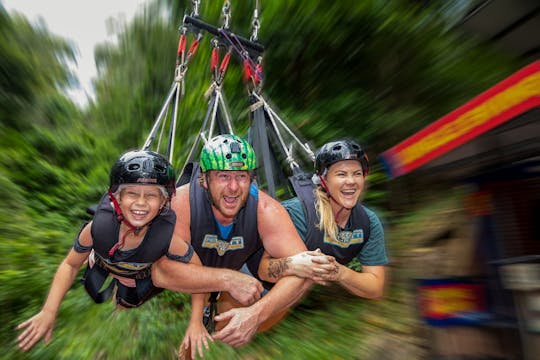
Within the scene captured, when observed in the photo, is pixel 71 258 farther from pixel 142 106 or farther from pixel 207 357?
pixel 142 106

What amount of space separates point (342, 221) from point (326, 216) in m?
0.17

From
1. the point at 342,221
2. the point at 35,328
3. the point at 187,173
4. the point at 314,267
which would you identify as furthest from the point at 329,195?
the point at 35,328

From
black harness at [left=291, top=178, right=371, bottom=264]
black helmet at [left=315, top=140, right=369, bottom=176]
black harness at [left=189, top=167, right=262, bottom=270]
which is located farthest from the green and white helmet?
black helmet at [left=315, top=140, right=369, bottom=176]

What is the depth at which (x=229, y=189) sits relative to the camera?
→ 7.50 feet

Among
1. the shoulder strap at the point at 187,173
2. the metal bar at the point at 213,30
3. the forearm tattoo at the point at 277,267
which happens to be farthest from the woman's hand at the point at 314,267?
the metal bar at the point at 213,30

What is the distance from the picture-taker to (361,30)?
4.78m

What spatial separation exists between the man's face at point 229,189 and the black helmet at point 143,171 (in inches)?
10.0

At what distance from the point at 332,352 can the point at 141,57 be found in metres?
7.33

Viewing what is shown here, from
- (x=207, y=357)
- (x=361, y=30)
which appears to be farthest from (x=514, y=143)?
(x=361, y=30)

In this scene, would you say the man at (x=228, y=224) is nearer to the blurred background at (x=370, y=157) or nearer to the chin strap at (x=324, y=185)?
the chin strap at (x=324, y=185)

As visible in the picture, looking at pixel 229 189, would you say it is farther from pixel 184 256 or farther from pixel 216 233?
pixel 184 256

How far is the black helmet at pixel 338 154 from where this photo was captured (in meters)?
2.62

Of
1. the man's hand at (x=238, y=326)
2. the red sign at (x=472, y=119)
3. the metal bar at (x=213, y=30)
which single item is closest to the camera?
the red sign at (x=472, y=119)

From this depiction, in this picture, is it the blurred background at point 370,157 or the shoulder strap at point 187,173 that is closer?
the blurred background at point 370,157
